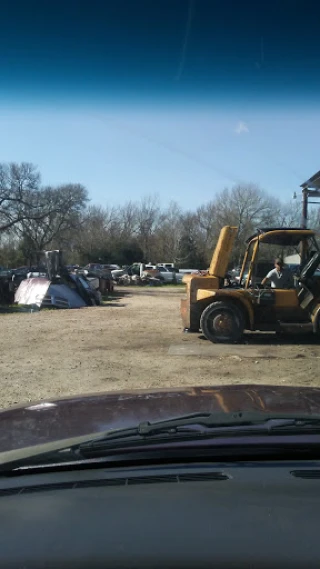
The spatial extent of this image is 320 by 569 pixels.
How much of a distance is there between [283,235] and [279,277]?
0.95 metres

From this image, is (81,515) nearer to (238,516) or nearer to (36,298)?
(238,516)

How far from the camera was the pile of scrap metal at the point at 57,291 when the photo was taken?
20.9 meters

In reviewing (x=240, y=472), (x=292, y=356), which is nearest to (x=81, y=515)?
(x=240, y=472)

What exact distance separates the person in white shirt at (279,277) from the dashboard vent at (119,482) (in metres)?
9.65

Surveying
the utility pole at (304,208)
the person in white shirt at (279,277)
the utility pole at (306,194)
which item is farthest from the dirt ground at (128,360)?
the utility pole at (304,208)

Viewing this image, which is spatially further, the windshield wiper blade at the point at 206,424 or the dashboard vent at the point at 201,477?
the windshield wiper blade at the point at 206,424

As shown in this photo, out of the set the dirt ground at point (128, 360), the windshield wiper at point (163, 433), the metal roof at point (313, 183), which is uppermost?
the metal roof at point (313, 183)

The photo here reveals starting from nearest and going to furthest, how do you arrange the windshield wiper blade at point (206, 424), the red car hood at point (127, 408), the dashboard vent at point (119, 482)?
1. the dashboard vent at point (119, 482)
2. the windshield wiper blade at point (206, 424)
3. the red car hood at point (127, 408)

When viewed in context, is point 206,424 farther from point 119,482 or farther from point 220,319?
point 220,319

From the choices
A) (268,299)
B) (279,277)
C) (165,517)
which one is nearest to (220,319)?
(268,299)

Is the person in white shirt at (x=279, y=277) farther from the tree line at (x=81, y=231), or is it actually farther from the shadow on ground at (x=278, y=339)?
the tree line at (x=81, y=231)

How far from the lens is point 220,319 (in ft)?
37.4

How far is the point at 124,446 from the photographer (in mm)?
2496

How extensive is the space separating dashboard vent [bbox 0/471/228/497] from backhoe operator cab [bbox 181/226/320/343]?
9.14 metres
